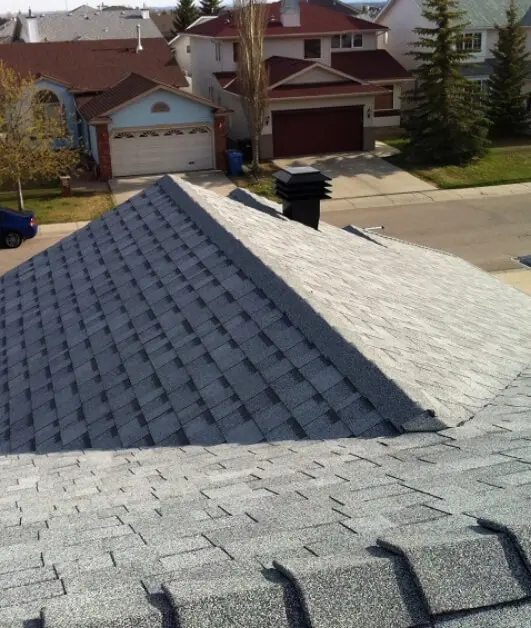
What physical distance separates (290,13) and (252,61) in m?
7.63

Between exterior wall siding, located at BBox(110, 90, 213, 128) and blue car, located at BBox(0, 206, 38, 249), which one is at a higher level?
exterior wall siding, located at BBox(110, 90, 213, 128)

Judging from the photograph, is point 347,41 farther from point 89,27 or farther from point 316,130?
point 89,27

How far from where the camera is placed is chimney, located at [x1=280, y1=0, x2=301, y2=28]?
131 ft

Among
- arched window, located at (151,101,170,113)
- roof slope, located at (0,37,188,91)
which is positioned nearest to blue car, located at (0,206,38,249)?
arched window, located at (151,101,170,113)

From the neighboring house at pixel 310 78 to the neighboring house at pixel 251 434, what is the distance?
25262 mm

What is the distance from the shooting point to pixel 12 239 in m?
26.7

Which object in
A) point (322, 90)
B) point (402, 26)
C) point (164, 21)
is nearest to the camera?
point (322, 90)

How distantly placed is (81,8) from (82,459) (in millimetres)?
70700

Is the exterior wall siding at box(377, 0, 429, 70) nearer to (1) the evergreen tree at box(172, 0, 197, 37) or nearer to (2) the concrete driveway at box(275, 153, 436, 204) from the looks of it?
(2) the concrete driveway at box(275, 153, 436, 204)

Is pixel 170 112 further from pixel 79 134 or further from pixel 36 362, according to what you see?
pixel 36 362

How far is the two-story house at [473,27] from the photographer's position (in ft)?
143

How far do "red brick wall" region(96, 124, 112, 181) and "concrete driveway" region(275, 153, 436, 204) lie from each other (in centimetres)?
742

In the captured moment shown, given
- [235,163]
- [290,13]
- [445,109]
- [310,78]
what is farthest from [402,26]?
[235,163]

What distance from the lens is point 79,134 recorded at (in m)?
38.0
